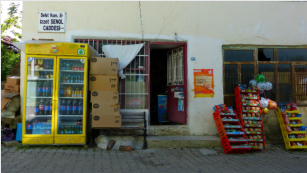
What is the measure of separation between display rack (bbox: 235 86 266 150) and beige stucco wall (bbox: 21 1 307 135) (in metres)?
0.57

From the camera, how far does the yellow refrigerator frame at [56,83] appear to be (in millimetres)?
4910

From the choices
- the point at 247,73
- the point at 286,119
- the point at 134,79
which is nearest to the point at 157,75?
the point at 134,79

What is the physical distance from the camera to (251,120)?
5.71 metres

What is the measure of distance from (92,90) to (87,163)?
1739 millimetres

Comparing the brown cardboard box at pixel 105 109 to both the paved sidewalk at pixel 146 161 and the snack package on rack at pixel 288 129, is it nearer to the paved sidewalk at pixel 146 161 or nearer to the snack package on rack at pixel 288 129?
the paved sidewalk at pixel 146 161

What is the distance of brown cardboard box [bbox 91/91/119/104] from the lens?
5.06 m

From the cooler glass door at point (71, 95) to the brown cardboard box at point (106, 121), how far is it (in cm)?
32

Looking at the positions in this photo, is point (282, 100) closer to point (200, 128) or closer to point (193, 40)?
point (200, 128)

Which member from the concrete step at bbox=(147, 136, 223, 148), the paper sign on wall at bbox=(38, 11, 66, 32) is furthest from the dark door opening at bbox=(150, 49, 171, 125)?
the paper sign on wall at bbox=(38, 11, 66, 32)

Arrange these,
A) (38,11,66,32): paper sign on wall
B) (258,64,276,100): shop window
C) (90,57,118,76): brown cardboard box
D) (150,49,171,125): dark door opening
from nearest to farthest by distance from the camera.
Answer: (90,57,118,76): brown cardboard box, (38,11,66,32): paper sign on wall, (258,64,276,100): shop window, (150,49,171,125): dark door opening

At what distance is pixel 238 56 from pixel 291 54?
1.81 metres

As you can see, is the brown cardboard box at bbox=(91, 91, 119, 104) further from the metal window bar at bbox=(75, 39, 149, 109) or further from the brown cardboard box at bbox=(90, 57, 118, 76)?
the metal window bar at bbox=(75, 39, 149, 109)

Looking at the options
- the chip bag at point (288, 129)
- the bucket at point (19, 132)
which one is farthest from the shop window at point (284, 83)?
the bucket at point (19, 132)

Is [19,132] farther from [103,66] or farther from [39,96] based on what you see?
[103,66]
